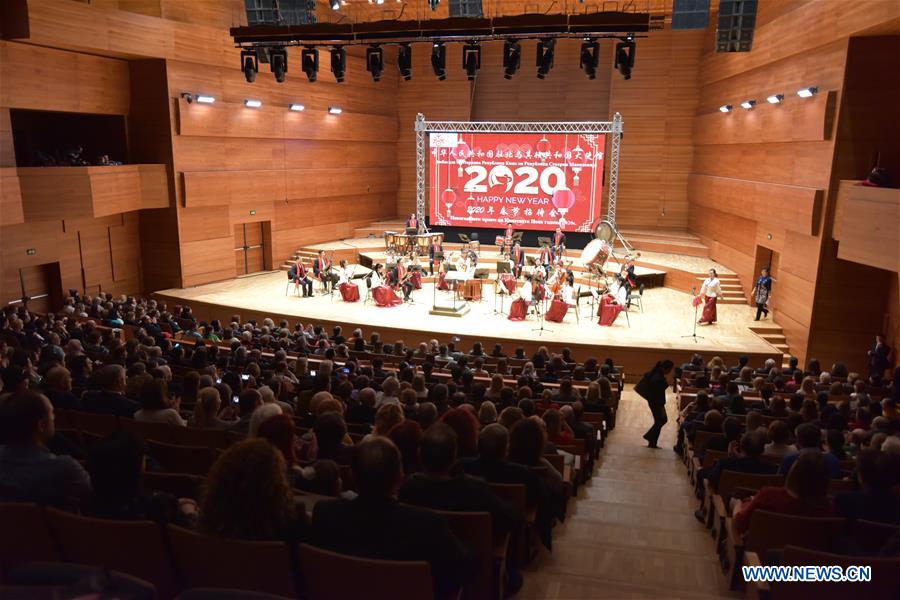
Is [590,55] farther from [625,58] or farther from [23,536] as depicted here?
[23,536]

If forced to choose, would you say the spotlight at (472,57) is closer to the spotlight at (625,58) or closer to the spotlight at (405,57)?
the spotlight at (405,57)

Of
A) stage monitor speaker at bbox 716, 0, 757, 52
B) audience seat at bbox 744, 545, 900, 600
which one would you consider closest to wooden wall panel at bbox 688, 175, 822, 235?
stage monitor speaker at bbox 716, 0, 757, 52

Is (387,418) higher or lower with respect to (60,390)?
higher

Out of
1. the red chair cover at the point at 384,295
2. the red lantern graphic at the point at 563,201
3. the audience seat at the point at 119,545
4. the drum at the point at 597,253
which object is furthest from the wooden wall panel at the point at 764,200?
the audience seat at the point at 119,545

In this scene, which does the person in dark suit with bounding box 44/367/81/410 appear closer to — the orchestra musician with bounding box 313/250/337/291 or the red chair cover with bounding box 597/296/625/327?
the red chair cover with bounding box 597/296/625/327

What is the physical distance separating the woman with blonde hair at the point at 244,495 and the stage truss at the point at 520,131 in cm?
1625

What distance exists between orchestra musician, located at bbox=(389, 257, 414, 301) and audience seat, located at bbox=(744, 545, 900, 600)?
12493 millimetres

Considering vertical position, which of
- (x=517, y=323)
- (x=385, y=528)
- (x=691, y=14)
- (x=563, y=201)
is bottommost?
(x=517, y=323)

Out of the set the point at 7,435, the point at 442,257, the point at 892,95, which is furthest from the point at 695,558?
the point at 442,257

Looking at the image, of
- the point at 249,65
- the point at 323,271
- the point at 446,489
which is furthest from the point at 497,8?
the point at 446,489

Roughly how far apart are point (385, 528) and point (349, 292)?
13.0m

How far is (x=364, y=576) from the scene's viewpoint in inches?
89.2

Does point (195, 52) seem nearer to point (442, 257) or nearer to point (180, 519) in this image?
point (442, 257)

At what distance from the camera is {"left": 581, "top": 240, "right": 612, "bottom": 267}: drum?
664 inches
